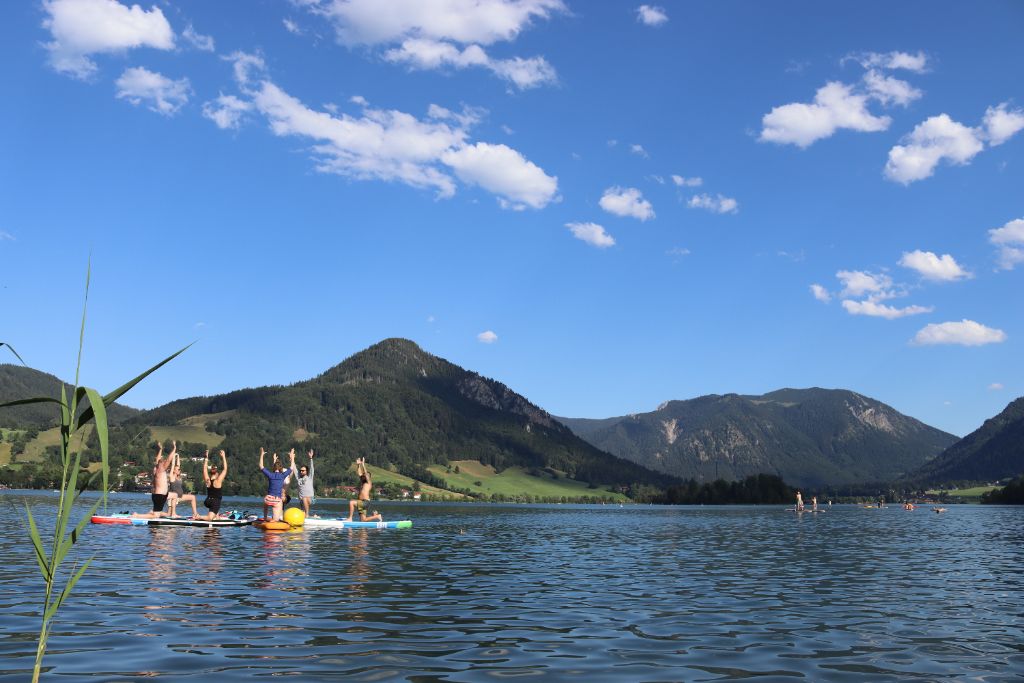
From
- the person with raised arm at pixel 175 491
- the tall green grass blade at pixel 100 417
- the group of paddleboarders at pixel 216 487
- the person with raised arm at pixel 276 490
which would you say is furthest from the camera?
the person with raised arm at pixel 175 491

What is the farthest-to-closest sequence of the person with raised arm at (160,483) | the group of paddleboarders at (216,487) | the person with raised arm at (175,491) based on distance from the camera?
the person with raised arm at (175,491) < the person with raised arm at (160,483) < the group of paddleboarders at (216,487)

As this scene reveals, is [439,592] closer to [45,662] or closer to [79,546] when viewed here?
[45,662]

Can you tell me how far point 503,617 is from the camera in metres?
16.0

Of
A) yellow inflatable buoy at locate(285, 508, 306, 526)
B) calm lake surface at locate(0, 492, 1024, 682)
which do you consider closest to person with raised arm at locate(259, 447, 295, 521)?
yellow inflatable buoy at locate(285, 508, 306, 526)

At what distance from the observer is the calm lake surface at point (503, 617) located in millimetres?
11211

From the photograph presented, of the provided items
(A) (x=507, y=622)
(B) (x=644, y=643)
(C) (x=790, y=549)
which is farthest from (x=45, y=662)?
(C) (x=790, y=549)

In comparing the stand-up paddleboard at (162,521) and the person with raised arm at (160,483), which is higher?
the person with raised arm at (160,483)

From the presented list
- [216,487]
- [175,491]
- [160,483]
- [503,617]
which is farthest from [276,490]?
[503,617]

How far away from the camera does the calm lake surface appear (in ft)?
36.8

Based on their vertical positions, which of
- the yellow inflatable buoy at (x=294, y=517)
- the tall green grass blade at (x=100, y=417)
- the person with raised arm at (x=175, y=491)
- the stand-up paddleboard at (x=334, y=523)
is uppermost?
the tall green grass blade at (x=100, y=417)

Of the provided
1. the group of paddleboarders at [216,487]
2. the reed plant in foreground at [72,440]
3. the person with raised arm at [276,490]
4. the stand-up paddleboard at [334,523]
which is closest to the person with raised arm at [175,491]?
the group of paddleboarders at [216,487]

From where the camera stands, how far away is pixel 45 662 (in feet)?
35.1

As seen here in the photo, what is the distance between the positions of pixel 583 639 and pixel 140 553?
776 inches

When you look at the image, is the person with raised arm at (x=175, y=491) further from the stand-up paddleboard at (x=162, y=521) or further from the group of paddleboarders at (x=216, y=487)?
the stand-up paddleboard at (x=162, y=521)
